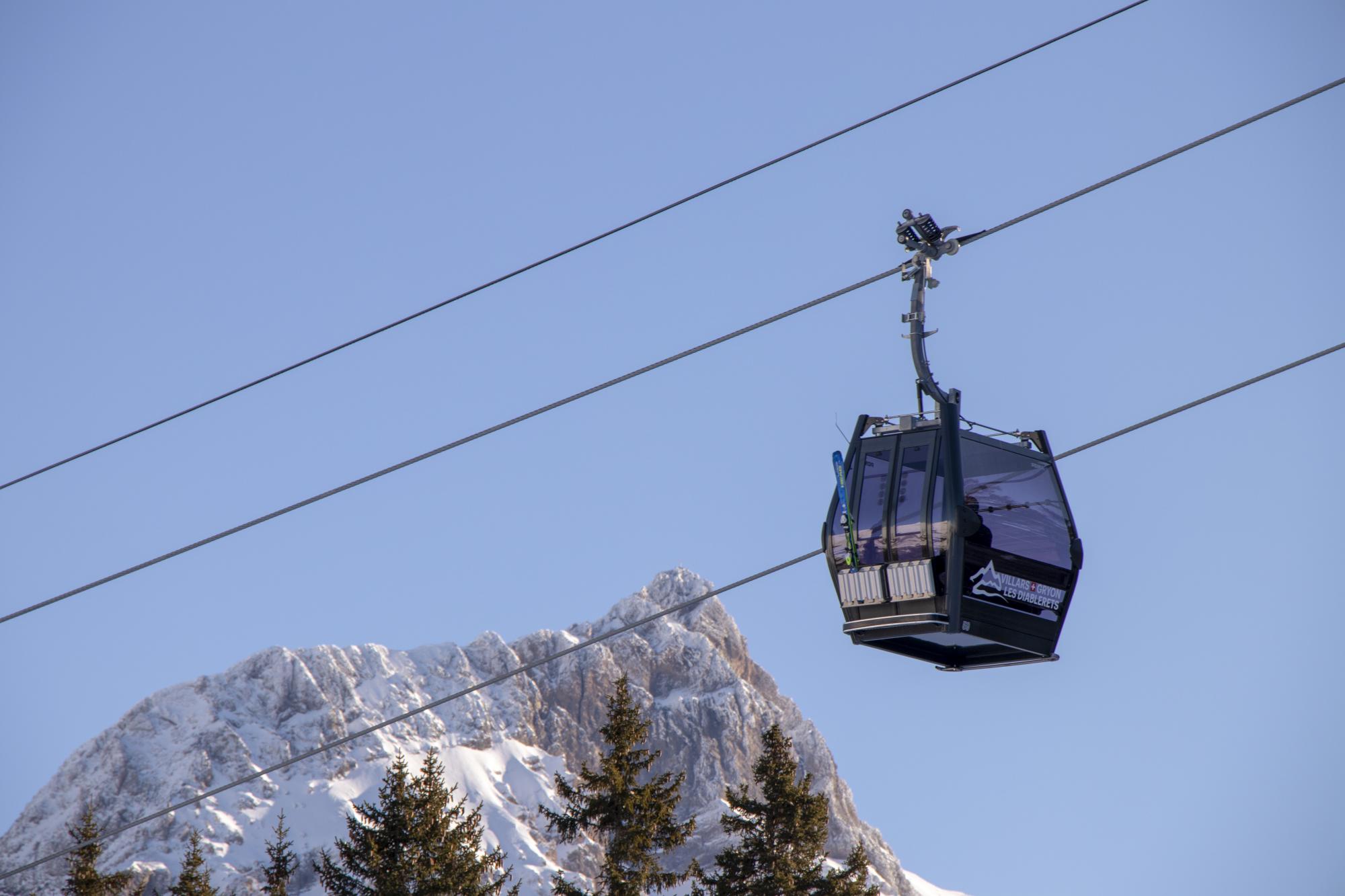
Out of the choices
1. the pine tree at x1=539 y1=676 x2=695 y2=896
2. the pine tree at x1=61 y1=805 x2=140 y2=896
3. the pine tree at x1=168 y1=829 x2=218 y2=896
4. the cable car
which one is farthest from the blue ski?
the pine tree at x1=61 y1=805 x2=140 y2=896

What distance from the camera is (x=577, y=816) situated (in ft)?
124

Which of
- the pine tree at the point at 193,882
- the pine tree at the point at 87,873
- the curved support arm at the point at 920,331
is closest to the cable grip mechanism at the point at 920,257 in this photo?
the curved support arm at the point at 920,331

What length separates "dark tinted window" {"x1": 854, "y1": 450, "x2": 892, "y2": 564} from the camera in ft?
45.7

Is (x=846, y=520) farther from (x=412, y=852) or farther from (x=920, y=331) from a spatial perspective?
(x=412, y=852)

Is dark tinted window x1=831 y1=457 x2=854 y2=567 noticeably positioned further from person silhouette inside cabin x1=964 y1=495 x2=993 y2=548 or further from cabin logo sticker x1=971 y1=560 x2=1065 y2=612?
cabin logo sticker x1=971 y1=560 x2=1065 y2=612

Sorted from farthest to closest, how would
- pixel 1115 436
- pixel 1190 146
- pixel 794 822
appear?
pixel 794 822 → pixel 1115 436 → pixel 1190 146

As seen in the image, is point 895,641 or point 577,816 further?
point 577,816

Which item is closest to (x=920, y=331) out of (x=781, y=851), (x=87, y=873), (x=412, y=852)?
(x=412, y=852)

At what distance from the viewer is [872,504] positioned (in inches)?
555

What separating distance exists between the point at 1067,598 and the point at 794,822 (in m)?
23.4

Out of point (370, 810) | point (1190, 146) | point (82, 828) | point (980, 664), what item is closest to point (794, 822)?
point (370, 810)

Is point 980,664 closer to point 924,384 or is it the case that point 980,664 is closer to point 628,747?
point 924,384

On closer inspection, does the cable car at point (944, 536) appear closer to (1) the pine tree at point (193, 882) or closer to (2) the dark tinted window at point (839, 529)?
(2) the dark tinted window at point (839, 529)

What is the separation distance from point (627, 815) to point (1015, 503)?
2397 cm
